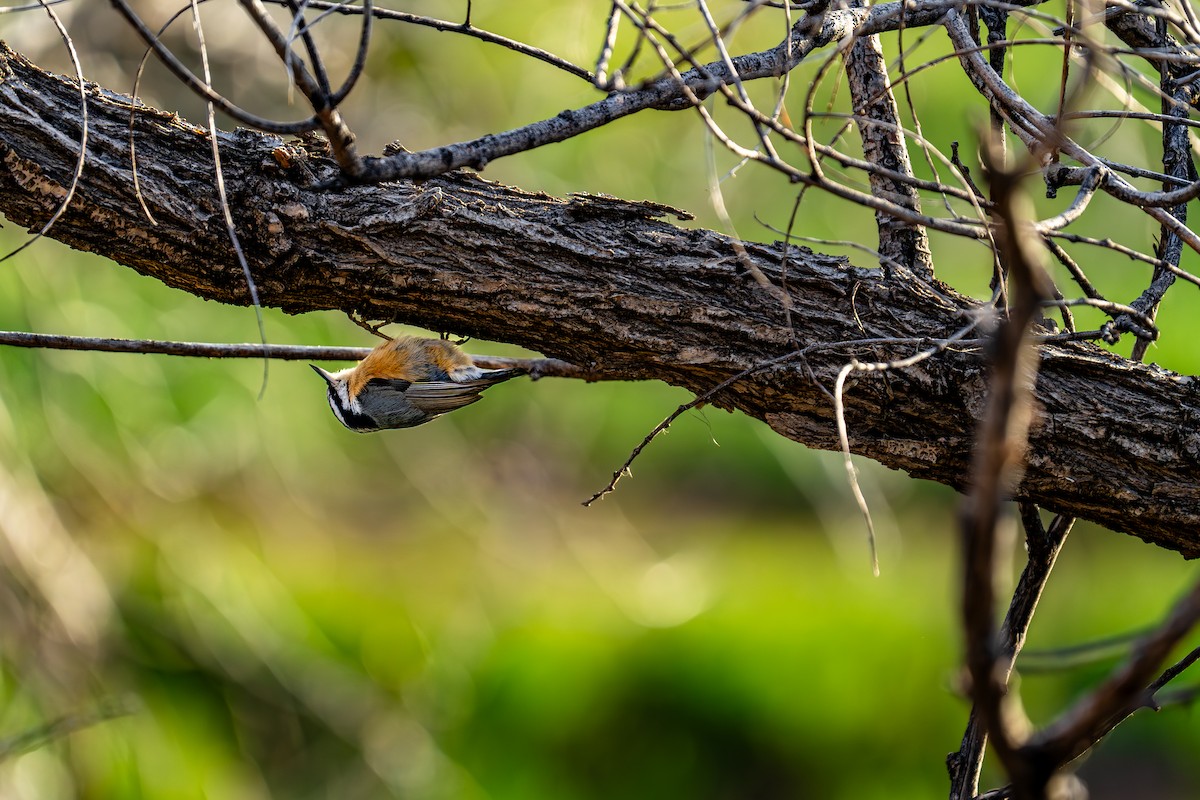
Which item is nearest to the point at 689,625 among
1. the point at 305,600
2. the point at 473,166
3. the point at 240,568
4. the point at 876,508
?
the point at 876,508

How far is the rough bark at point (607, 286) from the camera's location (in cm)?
97

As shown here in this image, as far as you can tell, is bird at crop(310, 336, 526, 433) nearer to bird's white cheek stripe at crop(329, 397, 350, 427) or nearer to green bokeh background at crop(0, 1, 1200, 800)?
bird's white cheek stripe at crop(329, 397, 350, 427)

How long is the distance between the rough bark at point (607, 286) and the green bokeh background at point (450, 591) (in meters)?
1.74

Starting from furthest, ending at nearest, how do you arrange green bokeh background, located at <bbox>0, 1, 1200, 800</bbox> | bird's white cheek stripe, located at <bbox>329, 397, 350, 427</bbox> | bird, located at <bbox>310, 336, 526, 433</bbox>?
green bokeh background, located at <bbox>0, 1, 1200, 800</bbox> < bird's white cheek stripe, located at <bbox>329, 397, 350, 427</bbox> < bird, located at <bbox>310, 336, 526, 433</bbox>

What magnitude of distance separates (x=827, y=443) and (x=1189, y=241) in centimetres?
42

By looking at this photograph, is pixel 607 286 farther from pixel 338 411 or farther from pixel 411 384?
pixel 338 411

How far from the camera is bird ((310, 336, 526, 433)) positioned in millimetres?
1697

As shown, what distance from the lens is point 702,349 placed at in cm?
102

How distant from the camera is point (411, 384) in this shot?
5.85ft

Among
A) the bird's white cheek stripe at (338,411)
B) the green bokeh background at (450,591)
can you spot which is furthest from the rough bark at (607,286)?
the green bokeh background at (450,591)

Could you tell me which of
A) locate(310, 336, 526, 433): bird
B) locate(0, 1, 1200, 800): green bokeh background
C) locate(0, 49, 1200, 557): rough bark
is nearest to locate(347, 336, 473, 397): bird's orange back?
locate(310, 336, 526, 433): bird

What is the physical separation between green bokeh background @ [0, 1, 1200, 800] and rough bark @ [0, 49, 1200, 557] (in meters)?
1.74

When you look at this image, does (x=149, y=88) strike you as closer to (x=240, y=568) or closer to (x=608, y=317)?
(x=240, y=568)

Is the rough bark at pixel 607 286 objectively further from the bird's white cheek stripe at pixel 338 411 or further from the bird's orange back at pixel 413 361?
the bird's white cheek stripe at pixel 338 411
